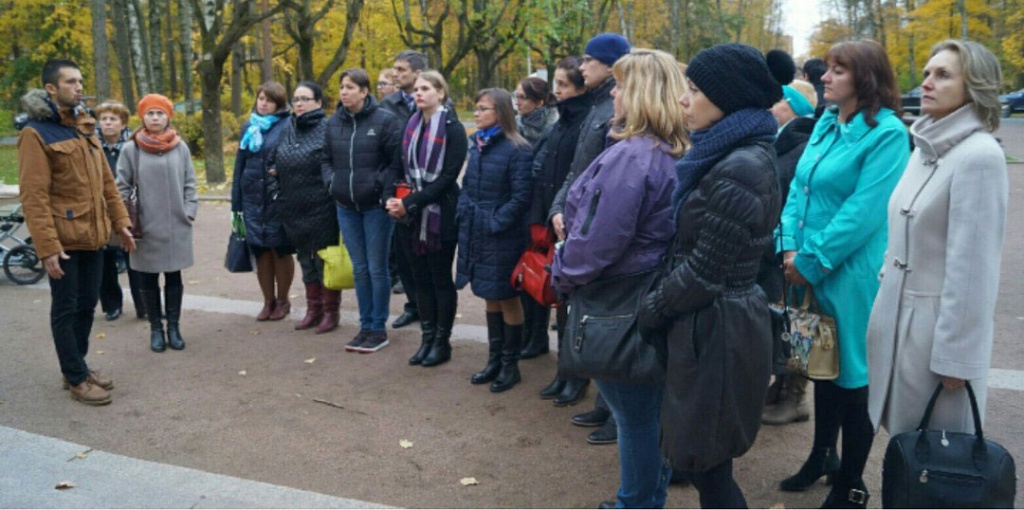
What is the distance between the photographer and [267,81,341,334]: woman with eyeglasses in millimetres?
6840

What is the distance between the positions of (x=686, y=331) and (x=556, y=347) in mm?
3713

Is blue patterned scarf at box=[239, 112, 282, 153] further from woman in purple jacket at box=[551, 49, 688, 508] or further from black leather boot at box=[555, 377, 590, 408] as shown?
woman in purple jacket at box=[551, 49, 688, 508]

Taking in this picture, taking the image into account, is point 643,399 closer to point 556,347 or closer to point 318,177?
point 556,347

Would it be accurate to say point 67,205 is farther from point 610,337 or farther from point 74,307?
point 610,337

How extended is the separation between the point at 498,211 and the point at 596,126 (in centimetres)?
104

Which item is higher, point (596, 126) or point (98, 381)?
point (596, 126)

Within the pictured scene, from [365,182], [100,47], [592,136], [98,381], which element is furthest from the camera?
[100,47]

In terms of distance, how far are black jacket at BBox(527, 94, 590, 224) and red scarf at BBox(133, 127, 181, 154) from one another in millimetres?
3214

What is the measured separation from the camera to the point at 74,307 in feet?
17.6

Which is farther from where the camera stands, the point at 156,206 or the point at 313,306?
the point at 313,306

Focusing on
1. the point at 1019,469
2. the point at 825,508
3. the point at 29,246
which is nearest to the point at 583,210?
the point at 825,508

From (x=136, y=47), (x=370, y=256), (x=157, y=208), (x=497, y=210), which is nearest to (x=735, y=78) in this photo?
(x=497, y=210)

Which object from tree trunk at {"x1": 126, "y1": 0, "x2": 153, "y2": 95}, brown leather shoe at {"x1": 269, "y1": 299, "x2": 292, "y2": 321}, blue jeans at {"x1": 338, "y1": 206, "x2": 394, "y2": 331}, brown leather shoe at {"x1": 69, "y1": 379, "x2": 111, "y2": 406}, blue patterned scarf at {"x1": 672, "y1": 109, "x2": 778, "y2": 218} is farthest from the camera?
tree trunk at {"x1": 126, "y1": 0, "x2": 153, "y2": 95}

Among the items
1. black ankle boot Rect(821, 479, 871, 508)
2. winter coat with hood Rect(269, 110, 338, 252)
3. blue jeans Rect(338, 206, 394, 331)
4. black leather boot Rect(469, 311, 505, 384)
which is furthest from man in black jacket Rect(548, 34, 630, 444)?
winter coat with hood Rect(269, 110, 338, 252)
